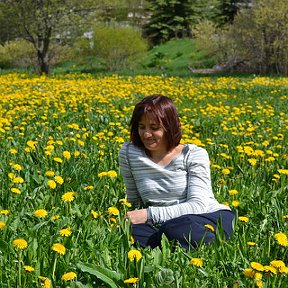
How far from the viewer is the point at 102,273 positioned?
2.03 meters

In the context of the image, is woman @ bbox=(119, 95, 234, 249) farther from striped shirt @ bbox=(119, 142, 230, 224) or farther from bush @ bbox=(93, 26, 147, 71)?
bush @ bbox=(93, 26, 147, 71)

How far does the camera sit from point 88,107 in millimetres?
7023

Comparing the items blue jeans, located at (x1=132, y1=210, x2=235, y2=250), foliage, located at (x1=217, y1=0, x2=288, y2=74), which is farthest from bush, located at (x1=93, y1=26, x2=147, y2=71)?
blue jeans, located at (x1=132, y1=210, x2=235, y2=250)

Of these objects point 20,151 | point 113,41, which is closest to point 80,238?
point 20,151

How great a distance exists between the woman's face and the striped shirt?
143 mm

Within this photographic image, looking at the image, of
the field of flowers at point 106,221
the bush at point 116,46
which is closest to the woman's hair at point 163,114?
the field of flowers at point 106,221

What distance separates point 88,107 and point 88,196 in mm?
3937

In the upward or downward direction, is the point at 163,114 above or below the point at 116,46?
below

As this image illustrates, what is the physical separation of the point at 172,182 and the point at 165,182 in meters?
0.05

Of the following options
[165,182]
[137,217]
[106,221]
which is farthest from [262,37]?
[106,221]

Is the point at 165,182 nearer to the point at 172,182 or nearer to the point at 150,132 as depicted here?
the point at 172,182

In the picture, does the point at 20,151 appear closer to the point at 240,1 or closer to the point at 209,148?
the point at 209,148

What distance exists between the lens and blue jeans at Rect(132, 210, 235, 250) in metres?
2.52

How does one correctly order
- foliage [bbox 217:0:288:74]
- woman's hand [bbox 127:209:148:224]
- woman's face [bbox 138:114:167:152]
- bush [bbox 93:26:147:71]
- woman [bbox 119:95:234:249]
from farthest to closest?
bush [bbox 93:26:147:71] < foliage [bbox 217:0:288:74] < woman's face [bbox 138:114:167:152] < woman's hand [bbox 127:209:148:224] < woman [bbox 119:95:234:249]
